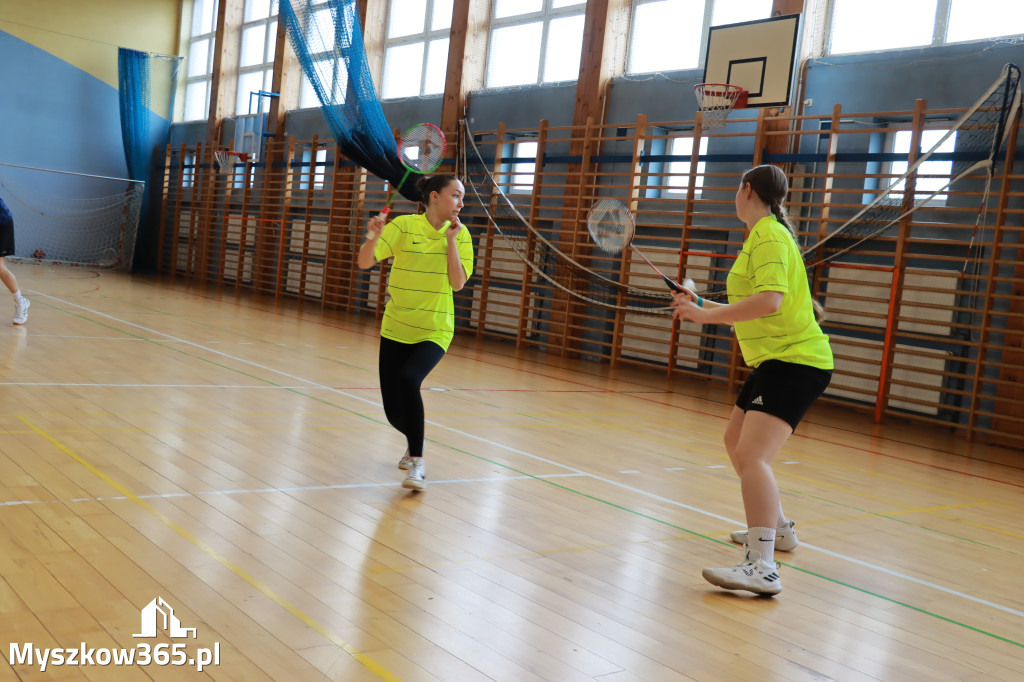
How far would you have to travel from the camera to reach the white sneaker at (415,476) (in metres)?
3.71

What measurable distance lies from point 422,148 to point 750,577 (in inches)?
143

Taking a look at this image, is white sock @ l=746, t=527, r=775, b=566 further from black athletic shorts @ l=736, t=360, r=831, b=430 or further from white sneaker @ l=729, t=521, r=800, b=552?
white sneaker @ l=729, t=521, r=800, b=552

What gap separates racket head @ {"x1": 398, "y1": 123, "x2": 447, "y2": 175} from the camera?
5.48 metres

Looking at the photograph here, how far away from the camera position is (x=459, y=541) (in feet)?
10.2

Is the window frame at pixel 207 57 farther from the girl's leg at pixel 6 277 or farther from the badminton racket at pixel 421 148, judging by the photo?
the badminton racket at pixel 421 148

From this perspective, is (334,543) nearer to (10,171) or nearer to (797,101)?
(797,101)

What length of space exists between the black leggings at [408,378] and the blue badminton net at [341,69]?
16.3 feet

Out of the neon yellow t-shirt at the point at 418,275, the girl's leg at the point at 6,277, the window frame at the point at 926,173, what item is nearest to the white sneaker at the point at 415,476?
the neon yellow t-shirt at the point at 418,275

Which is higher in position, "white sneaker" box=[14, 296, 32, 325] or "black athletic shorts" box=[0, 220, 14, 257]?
"black athletic shorts" box=[0, 220, 14, 257]

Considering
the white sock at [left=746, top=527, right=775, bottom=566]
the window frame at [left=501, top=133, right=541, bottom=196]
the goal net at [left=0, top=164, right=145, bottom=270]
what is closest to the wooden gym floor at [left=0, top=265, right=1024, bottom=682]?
the white sock at [left=746, top=527, right=775, bottom=566]

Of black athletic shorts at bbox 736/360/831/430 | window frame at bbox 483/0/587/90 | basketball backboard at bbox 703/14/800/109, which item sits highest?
window frame at bbox 483/0/587/90

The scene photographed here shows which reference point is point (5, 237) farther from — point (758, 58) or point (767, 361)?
point (758, 58)

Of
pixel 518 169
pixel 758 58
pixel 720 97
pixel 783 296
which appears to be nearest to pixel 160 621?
pixel 783 296

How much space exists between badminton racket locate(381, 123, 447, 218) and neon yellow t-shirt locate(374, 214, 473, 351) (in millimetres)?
1764
